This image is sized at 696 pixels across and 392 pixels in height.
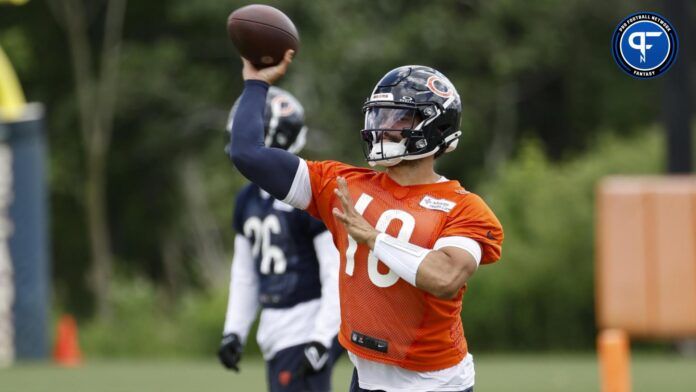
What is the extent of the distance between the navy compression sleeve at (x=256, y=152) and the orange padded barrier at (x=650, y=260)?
10768mm

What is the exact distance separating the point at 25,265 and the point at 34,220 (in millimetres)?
543

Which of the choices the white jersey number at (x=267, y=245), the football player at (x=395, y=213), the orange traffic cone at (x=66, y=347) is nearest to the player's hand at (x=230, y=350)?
the white jersey number at (x=267, y=245)

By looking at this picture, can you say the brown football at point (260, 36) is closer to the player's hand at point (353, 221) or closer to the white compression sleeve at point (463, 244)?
the player's hand at point (353, 221)

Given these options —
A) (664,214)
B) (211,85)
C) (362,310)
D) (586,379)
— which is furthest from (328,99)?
(362,310)

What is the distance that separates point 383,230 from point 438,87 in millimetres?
552

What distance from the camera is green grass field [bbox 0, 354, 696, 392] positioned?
1159cm

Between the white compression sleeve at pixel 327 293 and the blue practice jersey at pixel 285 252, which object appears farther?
the blue practice jersey at pixel 285 252

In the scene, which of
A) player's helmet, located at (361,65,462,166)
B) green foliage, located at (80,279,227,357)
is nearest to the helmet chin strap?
player's helmet, located at (361,65,462,166)

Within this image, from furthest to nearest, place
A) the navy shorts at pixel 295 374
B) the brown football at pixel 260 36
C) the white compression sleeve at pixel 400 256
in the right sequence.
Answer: the navy shorts at pixel 295 374 < the brown football at pixel 260 36 < the white compression sleeve at pixel 400 256

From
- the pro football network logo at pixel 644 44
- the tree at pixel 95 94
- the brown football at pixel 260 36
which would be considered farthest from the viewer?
the tree at pixel 95 94

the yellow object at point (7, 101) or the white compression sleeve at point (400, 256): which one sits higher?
the white compression sleeve at point (400, 256)

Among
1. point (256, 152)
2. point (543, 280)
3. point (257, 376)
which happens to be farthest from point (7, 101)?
point (256, 152)

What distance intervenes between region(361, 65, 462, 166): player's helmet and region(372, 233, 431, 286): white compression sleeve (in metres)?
0.32

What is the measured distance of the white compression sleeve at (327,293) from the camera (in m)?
5.96
